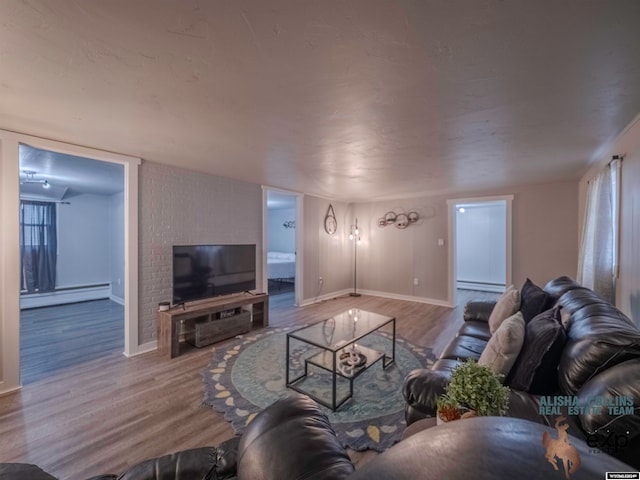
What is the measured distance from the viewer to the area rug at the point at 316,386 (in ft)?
6.40

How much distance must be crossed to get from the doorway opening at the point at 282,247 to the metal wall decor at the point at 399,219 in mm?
1934

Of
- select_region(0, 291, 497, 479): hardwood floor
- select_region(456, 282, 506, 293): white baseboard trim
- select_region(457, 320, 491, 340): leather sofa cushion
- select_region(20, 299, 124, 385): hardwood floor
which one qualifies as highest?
select_region(457, 320, 491, 340): leather sofa cushion

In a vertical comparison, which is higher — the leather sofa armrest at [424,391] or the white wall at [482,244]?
the white wall at [482,244]

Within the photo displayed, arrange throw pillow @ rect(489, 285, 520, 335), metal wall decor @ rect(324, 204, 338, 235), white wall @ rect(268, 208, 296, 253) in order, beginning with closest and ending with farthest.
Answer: throw pillow @ rect(489, 285, 520, 335) → metal wall decor @ rect(324, 204, 338, 235) → white wall @ rect(268, 208, 296, 253)

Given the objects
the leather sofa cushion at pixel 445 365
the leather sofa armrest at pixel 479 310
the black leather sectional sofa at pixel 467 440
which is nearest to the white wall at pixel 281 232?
the leather sofa armrest at pixel 479 310

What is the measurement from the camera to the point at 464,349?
88.7 inches

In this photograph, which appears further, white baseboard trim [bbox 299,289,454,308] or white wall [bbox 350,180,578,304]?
white baseboard trim [bbox 299,289,454,308]

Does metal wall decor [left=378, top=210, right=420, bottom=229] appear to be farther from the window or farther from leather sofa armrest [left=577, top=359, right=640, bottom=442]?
the window

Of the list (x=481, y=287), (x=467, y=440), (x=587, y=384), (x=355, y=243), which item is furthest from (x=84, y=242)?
(x=481, y=287)

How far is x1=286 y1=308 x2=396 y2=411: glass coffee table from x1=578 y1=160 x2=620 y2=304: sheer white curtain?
2.09 meters

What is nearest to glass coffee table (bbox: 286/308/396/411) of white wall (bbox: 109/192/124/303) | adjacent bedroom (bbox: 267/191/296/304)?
adjacent bedroom (bbox: 267/191/296/304)

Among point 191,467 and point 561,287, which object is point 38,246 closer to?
point 191,467

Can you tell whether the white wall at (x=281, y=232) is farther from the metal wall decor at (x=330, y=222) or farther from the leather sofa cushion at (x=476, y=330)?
the leather sofa cushion at (x=476, y=330)

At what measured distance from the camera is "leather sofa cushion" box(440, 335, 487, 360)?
84.1 inches
